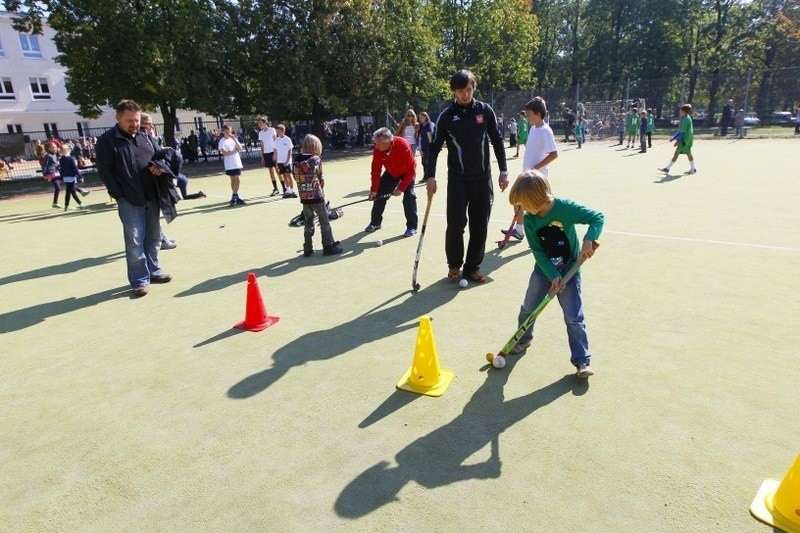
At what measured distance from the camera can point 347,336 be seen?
4.72 meters

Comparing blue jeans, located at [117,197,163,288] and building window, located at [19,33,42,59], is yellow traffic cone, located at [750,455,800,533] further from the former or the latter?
building window, located at [19,33,42,59]

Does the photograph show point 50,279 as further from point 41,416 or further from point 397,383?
point 397,383

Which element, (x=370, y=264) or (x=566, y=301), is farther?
(x=370, y=264)

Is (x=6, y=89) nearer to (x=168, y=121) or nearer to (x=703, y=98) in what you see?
(x=168, y=121)

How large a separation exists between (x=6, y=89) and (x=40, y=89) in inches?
103

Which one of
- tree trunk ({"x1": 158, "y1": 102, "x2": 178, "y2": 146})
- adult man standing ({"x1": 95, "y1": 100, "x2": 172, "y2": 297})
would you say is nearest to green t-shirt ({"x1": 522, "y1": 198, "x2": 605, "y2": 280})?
adult man standing ({"x1": 95, "y1": 100, "x2": 172, "y2": 297})

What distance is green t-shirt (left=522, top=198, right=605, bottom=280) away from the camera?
3.49 metres

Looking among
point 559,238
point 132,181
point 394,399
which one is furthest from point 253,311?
point 559,238

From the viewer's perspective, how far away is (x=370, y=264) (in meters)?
6.93

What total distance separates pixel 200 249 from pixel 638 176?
11.5 meters

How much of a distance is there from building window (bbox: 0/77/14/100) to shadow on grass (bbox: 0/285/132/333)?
46310mm

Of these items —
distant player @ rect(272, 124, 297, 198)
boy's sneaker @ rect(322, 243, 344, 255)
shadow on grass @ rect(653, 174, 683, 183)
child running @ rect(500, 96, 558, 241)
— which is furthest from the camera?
shadow on grass @ rect(653, 174, 683, 183)

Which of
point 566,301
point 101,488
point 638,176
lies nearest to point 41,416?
point 101,488

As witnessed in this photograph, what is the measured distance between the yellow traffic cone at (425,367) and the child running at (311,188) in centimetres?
396
